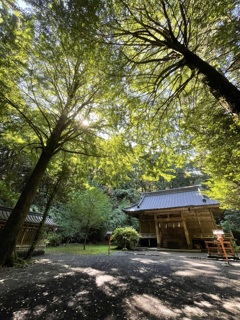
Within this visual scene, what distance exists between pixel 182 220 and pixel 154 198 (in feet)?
15.8

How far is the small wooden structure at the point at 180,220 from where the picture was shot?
13.4 metres

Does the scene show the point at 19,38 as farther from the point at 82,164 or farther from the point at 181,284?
the point at 181,284

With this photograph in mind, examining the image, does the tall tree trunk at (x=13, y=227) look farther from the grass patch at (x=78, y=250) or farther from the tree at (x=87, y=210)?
the tree at (x=87, y=210)

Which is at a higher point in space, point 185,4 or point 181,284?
point 185,4

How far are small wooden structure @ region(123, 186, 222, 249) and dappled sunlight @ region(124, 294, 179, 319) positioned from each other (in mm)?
11267

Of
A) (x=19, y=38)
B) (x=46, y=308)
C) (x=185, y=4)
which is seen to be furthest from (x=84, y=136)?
(x=46, y=308)

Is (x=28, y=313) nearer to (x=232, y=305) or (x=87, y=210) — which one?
(x=232, y=305)

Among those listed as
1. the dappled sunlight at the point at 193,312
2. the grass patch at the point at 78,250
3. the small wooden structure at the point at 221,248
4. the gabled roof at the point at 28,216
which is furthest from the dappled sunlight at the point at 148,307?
the grass patch at the point at 78,250

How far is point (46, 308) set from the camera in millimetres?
2787

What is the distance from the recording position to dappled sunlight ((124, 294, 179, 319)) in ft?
8.36

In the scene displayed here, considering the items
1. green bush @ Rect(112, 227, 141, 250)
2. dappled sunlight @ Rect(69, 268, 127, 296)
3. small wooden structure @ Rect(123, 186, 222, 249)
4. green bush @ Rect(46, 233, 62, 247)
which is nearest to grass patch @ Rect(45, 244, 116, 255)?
green bush @ Rect(112, 227, 141, 250)

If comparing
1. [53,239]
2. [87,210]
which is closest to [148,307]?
[87,210]

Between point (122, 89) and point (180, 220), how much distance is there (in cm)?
1305

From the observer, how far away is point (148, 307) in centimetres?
282
